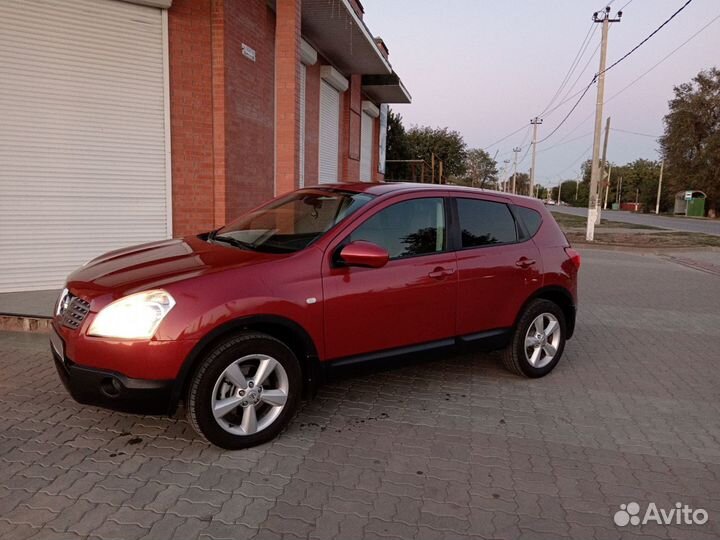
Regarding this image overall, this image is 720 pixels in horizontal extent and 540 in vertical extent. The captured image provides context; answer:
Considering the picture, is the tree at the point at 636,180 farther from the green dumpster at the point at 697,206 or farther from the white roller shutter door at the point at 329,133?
the white roller shutter door at the point at 329,133

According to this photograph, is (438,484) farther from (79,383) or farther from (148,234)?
(148,234)

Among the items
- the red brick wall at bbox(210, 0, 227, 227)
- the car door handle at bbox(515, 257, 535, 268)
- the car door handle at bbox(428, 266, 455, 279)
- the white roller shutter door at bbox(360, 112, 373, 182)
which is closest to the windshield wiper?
the car door handle at bbox(428, 266, 455, 279)

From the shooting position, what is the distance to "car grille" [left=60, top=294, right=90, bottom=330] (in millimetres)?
3154

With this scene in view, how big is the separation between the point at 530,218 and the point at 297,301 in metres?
A: 2.56

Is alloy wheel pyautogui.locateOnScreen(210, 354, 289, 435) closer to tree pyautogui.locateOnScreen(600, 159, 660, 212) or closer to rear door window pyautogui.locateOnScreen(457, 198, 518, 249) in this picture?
rear door window pyautogui.locateOnScreen(457, 198, 518, 249)

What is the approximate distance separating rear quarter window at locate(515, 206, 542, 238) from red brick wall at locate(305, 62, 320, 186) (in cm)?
888

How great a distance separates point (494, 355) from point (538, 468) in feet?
7.44

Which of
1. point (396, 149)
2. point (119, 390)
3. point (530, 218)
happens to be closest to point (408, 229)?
point (530, 218)

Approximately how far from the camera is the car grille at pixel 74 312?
3.15 m

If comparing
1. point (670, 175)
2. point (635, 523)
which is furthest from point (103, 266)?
point (670, 175)

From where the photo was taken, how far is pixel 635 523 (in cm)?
272

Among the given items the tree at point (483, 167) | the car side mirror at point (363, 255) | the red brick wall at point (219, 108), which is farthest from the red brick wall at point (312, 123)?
the tree at point (483, 167)

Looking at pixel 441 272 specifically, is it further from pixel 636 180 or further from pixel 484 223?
pixel 636 180

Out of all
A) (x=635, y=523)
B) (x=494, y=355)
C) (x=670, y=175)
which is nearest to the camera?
(x=635, y=523)
